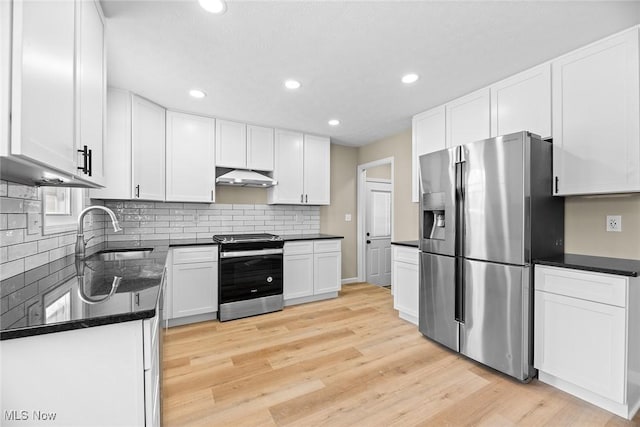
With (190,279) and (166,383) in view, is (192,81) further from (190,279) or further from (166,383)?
(166,383)

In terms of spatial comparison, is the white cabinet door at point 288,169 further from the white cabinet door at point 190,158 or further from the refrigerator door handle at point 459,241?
the refrigerator door handle at point 459,241

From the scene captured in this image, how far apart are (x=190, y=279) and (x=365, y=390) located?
2193 mm

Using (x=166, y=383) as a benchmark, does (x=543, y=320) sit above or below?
above

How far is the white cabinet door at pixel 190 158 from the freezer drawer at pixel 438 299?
2.70 meters

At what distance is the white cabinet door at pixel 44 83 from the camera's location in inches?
33.1

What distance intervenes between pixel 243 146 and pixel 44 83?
283 centimetres

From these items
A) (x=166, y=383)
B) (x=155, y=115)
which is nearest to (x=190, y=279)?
(x=166, y=383)

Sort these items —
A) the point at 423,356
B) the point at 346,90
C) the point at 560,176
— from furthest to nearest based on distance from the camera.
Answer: the point at 346,90 < the point at 423,356 < the point at 560,176

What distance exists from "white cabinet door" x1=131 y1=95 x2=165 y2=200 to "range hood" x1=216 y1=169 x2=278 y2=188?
0.67 meters

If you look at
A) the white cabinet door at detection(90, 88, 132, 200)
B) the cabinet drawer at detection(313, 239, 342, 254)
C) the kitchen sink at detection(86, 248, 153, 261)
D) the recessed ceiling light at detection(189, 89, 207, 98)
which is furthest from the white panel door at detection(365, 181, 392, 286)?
the white cabinet door at detection(90, 88, 132, 200)

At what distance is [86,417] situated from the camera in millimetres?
951

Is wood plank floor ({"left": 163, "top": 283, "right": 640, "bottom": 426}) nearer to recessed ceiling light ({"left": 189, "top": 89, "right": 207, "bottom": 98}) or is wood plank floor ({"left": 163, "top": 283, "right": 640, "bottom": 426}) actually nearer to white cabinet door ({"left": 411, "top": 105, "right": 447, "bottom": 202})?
white cabinet door ({"left": 411, "top": 105, "right": 447, "bottom": 202})

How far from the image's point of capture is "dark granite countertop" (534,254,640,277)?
171 centimetres

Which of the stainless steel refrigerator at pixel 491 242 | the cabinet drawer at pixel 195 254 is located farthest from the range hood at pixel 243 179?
the stainless steel refrigerator at pixel 491 242
